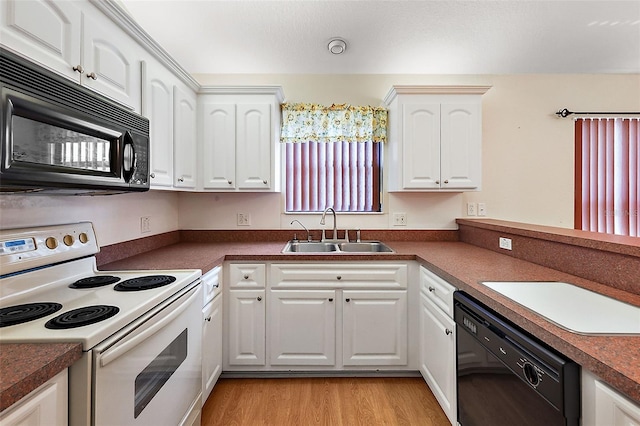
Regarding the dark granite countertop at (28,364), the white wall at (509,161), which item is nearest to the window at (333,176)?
the white wall at (509,161)

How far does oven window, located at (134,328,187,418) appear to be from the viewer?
1.00 meters

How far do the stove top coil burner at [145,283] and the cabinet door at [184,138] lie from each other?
812mm

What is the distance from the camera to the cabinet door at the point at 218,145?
2.27 metres

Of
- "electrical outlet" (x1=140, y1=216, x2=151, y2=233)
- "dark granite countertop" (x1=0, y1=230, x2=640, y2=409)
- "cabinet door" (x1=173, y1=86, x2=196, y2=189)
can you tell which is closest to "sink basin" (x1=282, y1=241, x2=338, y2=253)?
"dark granite countertop" (x1=0, y1=230, x2=640, y2=409)

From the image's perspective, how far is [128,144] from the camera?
124 centimetres

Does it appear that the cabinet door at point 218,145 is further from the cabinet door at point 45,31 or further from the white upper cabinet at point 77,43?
the cabinet door at point 45,31

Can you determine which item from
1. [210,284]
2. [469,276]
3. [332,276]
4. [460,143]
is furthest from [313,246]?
[460,143]

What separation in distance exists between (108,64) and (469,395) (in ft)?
Answer: 7.26

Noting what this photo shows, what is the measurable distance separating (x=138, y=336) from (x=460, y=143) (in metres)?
2.37

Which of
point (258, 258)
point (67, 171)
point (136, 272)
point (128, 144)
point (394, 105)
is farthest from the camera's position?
point (394, 105)

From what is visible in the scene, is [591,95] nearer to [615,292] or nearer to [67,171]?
[615,292]

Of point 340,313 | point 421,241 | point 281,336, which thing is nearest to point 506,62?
point 421,241

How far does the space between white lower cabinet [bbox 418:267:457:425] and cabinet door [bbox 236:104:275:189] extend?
1382 mm

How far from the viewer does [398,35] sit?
6.69 ft
